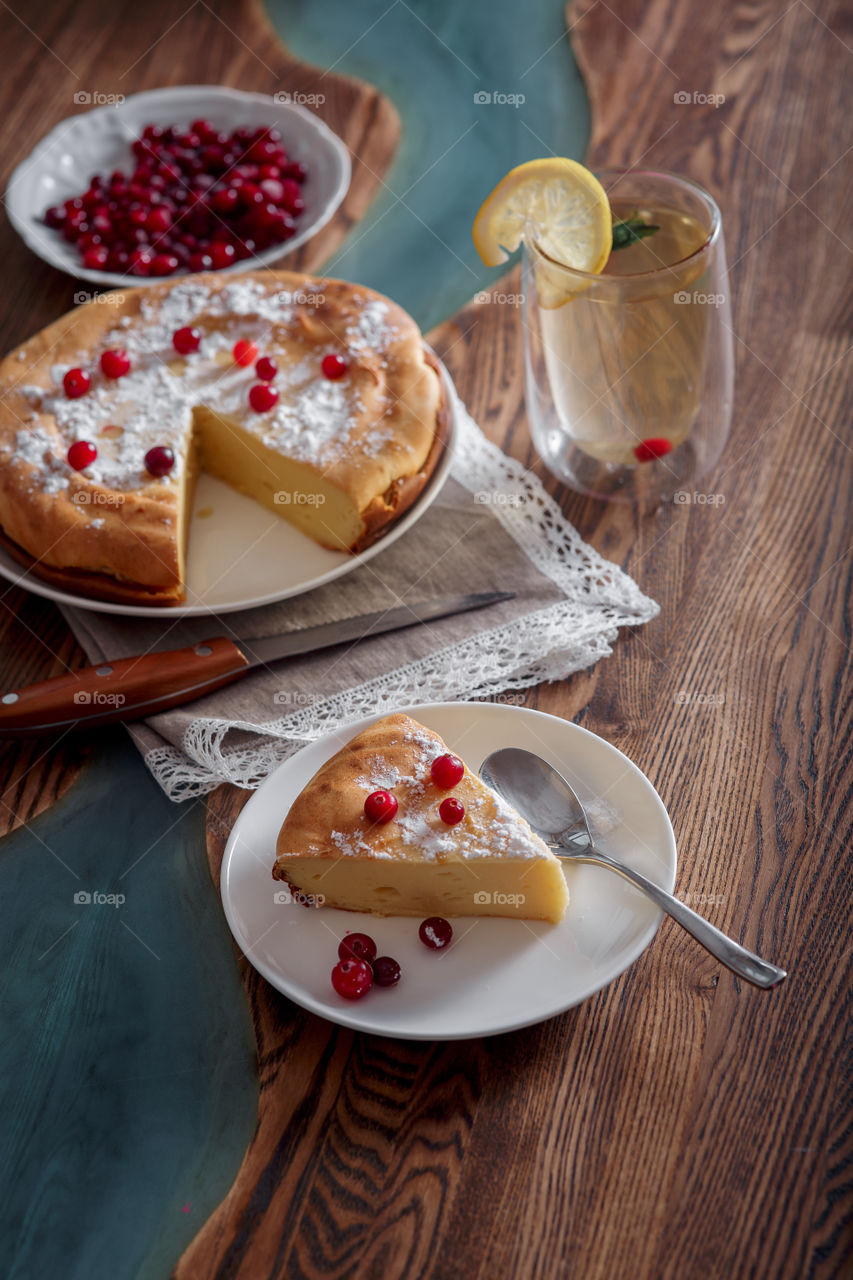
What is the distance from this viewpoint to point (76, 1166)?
158 cm

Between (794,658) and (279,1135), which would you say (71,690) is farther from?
(794,658)

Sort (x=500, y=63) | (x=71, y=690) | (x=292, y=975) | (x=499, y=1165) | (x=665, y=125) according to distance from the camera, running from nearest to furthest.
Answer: (x=499, y=1165)
(x=292, y=975)
(x=71, y=690)
(x=665, y=125)
(x=500, y=63)

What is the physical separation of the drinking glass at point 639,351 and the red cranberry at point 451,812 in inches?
39.4

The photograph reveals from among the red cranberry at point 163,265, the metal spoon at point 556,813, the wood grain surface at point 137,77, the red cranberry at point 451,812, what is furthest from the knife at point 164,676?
the wood grain surface at point 137,77

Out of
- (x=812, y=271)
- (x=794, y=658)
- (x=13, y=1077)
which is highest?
(x=812, y=271)

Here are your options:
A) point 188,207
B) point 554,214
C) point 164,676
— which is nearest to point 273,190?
point 188,207

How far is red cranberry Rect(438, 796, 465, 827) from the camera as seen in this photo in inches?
66.9

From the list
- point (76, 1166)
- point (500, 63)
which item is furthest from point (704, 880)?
point (500, 63)

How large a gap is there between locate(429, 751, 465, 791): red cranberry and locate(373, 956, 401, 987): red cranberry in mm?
277

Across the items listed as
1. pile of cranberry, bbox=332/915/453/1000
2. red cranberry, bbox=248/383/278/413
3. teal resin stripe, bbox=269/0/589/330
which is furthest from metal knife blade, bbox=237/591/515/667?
teal resin stripe, bbox=269/0/589/330

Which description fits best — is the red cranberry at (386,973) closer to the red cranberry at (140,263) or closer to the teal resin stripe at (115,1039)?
the teal resin stripe at (115,1039)

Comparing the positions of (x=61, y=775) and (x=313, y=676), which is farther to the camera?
(x=313, y=676)

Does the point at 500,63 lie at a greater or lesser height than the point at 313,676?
greater

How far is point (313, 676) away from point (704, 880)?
0.85 metres
